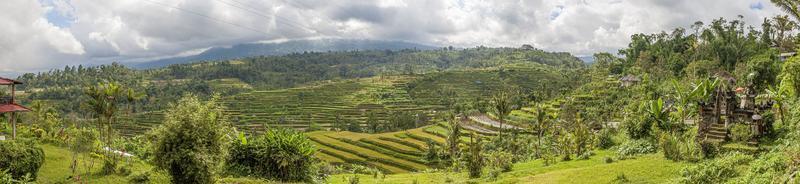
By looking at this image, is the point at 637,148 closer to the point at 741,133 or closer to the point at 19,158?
the point at 741,133

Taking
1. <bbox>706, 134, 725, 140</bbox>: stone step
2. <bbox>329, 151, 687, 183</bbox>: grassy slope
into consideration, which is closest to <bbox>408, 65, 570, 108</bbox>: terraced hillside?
<bbox>329, 151, 687, 183</bbox>: grassy slope

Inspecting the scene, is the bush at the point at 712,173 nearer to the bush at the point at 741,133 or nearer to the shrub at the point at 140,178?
the bush at the point at 741,133

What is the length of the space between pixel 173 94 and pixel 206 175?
134098mm

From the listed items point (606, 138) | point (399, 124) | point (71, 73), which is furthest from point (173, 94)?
point (606, 138)

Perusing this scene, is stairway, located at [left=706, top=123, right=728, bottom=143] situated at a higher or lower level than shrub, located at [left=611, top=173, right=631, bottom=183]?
higher

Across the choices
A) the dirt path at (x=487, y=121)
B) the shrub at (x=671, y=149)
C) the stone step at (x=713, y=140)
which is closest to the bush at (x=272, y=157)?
the shrub at (x=671, y=149)

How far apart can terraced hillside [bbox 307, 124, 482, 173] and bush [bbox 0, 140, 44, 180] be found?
117 ft

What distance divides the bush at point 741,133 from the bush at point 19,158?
88.3ft

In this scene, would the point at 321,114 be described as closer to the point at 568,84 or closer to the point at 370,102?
the point at 370,102

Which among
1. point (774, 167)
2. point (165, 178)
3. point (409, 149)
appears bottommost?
point (409, 149)

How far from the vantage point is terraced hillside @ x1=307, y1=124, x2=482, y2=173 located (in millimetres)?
58219

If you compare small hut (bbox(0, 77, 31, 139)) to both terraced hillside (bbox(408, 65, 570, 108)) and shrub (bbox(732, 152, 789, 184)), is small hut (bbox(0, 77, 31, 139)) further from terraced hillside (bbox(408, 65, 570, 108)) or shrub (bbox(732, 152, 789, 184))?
terraced hillside (bbox(408, 65, 570, 108))

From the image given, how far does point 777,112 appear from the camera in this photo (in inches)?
960

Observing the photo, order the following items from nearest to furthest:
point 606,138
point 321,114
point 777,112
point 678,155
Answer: point 678,155 → point 777,112 → point 606,138 → point 321,114
